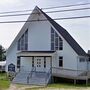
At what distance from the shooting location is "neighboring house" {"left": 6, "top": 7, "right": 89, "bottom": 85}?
40875 mm

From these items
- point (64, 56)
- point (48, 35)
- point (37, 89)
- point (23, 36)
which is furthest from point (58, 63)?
point (37, 89)

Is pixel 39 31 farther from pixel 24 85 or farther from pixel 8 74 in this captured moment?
pixel 24 85

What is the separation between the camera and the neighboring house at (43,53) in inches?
1609

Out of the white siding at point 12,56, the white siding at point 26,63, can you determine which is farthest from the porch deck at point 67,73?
the white siding at point 12,56

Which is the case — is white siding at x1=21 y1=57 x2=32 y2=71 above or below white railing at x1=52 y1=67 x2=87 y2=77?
above

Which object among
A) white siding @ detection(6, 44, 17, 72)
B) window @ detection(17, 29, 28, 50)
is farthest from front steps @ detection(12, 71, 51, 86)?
white siding @ detection(6, 44, 17, 72)

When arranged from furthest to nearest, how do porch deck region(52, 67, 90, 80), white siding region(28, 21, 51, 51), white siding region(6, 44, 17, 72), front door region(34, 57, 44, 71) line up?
1. white siding region(6, 44, 17, 72)
2. white siding region(28, 21, 51, 51)
3. front door region(34, 57, 44, 71)
4. porch deck region(52, 67, 90, 80)

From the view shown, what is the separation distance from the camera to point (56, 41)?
42594 mm

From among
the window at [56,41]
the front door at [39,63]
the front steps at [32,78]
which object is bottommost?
the front steps at [32,78]

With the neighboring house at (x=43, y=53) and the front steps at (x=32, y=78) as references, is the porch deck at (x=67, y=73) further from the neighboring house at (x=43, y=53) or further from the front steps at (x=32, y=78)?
the front steps at (x=32, y=78)

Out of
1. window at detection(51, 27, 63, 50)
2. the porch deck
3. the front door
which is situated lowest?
the porch deck

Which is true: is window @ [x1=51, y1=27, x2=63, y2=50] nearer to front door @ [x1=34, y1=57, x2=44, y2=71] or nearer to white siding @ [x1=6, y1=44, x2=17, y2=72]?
front door @ [x1=34, y1=57, x2=44, y2=71]

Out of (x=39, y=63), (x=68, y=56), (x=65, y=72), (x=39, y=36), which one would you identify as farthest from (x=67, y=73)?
(x=39, y=36)

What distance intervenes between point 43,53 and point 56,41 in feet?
8.26
